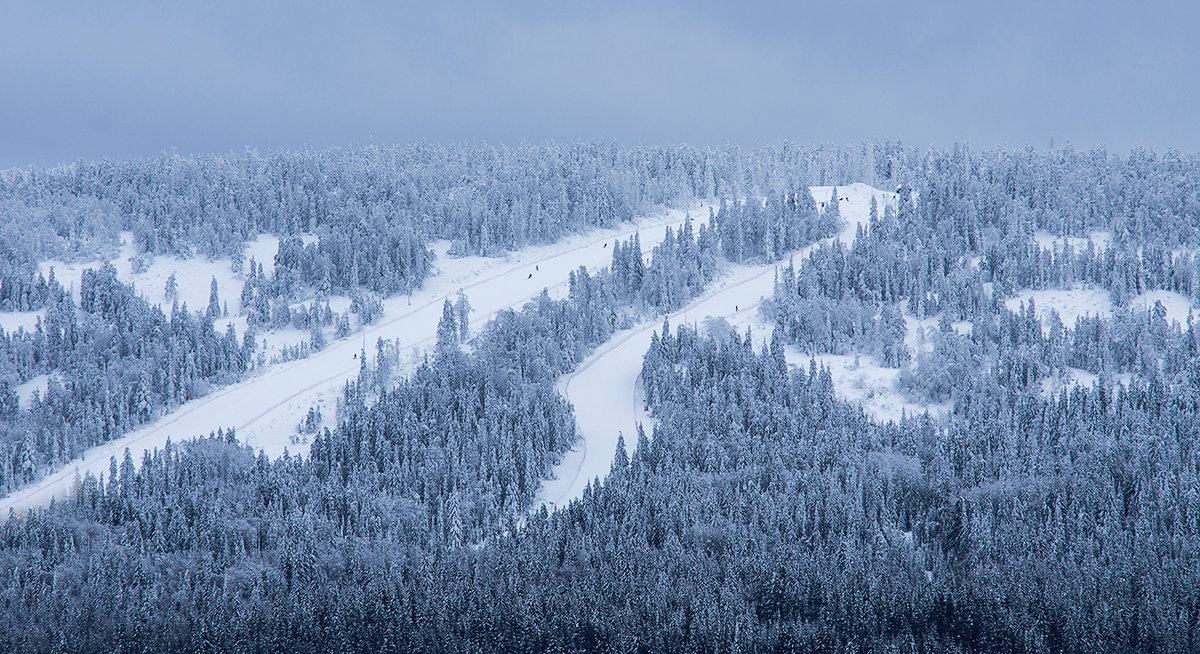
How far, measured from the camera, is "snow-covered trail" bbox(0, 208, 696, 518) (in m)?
115

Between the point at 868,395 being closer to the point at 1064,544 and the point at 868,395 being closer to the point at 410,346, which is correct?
the point at 1064,544

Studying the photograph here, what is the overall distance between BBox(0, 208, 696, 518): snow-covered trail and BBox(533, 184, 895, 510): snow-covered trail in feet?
55.0

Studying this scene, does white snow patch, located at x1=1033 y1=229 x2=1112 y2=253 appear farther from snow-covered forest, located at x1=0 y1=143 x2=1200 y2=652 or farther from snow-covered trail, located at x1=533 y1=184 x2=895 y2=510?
snow-covered trail, located at x1=533 y1=184 x2=895 y2=510

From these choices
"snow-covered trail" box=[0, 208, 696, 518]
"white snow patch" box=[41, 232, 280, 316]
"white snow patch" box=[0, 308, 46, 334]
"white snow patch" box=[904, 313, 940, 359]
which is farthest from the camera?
"white snow patch" box=[41, 232, 280, 316]

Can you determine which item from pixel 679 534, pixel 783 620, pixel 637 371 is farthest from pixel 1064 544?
pixel 637 371

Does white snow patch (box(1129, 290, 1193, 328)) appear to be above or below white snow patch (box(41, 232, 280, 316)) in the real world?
below

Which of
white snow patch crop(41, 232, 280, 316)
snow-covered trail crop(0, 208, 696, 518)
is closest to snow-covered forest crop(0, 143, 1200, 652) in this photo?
white snow patch crop(41, 232, 280, 316)

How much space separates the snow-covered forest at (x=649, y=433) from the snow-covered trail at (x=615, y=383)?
70 cm

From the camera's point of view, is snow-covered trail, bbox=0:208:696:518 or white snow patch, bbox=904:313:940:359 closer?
snow-covered trail, bbox=0:208:696:518

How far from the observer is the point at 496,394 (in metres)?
118

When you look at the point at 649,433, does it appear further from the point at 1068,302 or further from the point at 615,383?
the point at 1068,302

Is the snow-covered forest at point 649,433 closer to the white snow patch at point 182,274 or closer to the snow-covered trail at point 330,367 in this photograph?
the white snow patch at point 182,274

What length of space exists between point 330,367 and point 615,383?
104 feet

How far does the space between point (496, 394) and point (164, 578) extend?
36732 mm
